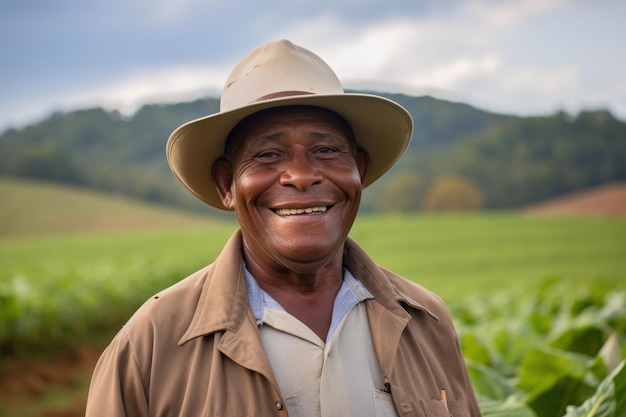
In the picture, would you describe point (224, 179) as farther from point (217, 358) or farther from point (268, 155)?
point (217, 358)

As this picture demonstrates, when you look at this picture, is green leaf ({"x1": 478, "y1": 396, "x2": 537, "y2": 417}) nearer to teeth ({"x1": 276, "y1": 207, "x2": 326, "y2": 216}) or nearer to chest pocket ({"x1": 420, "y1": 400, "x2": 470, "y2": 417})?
chest pocket ({"x1": 420, "y1": 400, "x2": 470, "y2": 417})

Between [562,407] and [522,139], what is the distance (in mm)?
65475

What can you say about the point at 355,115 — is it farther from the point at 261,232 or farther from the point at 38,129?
the point at 38,129

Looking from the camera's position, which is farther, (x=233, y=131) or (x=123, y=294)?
(x=123, y=294)

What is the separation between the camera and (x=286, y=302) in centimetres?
196

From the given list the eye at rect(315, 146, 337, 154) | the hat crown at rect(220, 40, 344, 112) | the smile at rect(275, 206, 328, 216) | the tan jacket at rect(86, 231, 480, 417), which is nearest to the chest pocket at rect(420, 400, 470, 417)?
the tan jacket at rect(86, 231, 480, 417)

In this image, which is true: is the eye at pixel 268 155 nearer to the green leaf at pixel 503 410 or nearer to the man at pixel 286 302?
the man at pixel 286 302

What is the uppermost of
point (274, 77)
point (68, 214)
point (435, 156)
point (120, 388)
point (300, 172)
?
point (435, 156)

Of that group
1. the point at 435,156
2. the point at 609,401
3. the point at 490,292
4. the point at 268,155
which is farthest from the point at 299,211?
the point at 435,156

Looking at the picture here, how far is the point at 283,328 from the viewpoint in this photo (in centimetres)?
183

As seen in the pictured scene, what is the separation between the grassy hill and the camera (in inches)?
1911

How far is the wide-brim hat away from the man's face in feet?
0.19

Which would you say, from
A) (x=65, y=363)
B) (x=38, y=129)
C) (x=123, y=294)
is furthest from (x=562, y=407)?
(x=38, y=129)

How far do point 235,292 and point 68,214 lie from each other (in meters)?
52.6
